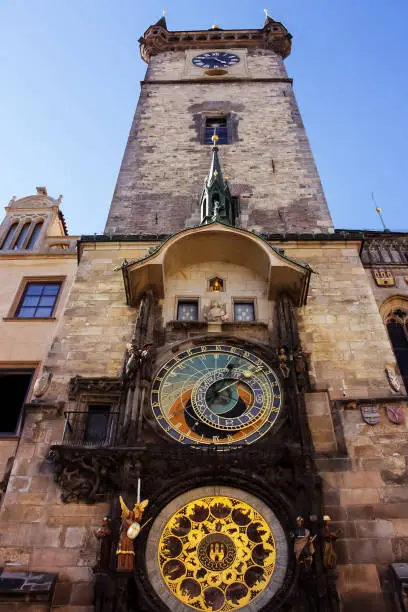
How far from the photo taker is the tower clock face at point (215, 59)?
22625 millimetres

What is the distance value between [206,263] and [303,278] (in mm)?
2207

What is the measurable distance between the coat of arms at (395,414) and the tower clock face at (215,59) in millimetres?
17520

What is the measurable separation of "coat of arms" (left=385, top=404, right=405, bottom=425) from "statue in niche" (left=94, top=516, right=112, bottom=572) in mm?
A: 4694

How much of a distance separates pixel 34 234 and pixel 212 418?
797 cm

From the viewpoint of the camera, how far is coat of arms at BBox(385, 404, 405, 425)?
29.7ft

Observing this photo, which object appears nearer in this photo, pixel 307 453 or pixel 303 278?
pixel 307 453

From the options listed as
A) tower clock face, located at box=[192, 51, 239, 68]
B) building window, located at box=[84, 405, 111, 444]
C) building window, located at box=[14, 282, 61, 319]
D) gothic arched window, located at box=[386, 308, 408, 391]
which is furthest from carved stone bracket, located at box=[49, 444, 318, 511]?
tower clock face, located at box=[192, 51, 239, 68]

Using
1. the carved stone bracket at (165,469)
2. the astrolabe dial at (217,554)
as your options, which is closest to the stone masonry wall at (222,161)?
the carved stone bracket at (165,469)

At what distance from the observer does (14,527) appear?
795 centimetres

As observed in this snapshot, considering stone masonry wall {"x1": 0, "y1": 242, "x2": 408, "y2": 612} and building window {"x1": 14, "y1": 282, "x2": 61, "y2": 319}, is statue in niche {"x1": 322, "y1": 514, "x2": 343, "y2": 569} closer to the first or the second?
stone masonry wall {"x1": 0, "y1": 242, "x2": 408, "y2": 612}

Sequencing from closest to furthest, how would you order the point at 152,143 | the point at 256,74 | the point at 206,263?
the point at 206,263, the point at 152,143, the point at 256,74

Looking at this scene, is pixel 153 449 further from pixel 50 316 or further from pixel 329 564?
pixel 50 316

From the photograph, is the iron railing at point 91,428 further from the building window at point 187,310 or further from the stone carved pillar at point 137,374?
the building window at point 187,310

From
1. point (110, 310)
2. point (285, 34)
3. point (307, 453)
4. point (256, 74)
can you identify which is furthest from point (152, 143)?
point (307, 453)
